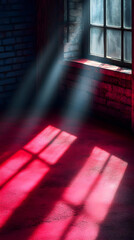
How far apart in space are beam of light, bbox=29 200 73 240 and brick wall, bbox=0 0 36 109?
9.77ft

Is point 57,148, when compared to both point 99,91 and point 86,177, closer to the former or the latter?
point 86,177

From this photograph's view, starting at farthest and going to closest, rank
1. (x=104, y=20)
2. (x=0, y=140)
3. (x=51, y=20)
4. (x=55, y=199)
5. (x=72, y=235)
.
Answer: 1. (x=51, y=20)
2. (x=104, y=20)
3. (x=0, y=140)
4. (x=55, y=199)
5. (x=72, y=235)

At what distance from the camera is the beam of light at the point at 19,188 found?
9.72 ft

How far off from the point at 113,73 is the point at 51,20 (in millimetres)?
1300

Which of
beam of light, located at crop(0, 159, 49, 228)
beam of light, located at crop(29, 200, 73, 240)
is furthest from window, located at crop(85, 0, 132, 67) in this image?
beam of light, located at crop(29, 200, 73, 240)

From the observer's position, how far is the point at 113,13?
485 centimetres

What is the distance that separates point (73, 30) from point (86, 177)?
259 cm

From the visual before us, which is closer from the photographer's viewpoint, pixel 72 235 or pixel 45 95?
pixel 72 235

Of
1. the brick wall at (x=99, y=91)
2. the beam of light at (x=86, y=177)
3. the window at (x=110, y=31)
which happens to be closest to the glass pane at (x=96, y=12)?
the window at (x=110, y=31)

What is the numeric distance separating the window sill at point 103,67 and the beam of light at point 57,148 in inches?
35.3

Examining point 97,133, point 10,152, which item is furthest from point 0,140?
point 97,133

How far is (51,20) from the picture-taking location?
215 inches

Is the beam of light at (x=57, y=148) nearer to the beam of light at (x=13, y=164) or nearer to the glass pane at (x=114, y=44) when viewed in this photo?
the beam of light at (x=13, y=164)

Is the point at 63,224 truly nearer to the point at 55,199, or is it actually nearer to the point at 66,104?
the point at 55,199
